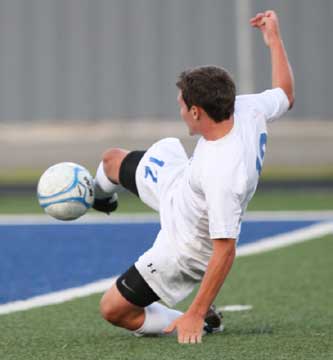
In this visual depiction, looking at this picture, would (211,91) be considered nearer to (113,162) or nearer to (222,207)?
(222,207)

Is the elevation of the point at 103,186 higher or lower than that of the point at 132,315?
higher

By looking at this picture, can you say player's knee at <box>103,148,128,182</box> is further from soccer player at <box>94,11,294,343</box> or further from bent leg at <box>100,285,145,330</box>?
bent leg at <box>100,285,145,330</box>

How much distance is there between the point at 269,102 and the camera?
6.43 meters

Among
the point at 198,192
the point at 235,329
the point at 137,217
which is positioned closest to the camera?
the point at 198,192

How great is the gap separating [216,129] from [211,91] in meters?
0.19

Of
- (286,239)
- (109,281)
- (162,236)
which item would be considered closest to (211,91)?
(162,236)

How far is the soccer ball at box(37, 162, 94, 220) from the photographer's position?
22.3 ft

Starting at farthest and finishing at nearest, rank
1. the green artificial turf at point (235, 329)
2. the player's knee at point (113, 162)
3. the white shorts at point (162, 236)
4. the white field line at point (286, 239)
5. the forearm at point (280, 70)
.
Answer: the white field line at point (286, 239) → the player's knee at point (113, 162) → the forearm at point (280, 70) → the white shorts at point (162, 236) → the green artificial turf at point (235, 329)

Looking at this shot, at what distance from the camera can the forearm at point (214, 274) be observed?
19.1ft

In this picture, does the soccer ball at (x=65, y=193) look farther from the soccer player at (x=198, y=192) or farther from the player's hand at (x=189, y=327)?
the player's hand at (x=189, y=327)

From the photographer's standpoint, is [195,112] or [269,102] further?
[269,102]

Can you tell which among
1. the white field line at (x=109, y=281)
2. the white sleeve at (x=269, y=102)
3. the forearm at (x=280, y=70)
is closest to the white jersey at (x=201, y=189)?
the white sleeve at (x=269, y=102)

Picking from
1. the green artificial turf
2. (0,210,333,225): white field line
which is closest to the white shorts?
the green artificial turf

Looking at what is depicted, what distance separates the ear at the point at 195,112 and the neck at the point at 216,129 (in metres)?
0.06
